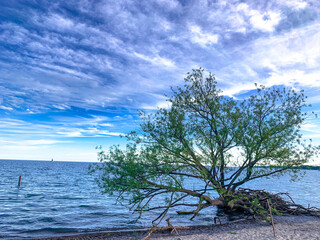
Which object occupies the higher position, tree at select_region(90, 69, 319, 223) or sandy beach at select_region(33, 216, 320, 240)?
tree at select_region(90, 69, 319, 223)

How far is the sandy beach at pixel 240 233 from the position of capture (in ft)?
51.8

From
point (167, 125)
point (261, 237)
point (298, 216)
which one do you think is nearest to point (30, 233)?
point (167, 125)

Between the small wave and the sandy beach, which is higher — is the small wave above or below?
below

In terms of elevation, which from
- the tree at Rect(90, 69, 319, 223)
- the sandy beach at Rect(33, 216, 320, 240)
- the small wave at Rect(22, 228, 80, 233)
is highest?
the tree at Rect(90, 69, 319, 223)

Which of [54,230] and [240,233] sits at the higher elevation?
[240,233]

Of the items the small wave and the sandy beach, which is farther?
the small wave

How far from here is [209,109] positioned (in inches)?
869

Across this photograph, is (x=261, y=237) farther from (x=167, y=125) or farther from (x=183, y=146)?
(x=167, y=125)

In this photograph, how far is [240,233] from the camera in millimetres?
16750

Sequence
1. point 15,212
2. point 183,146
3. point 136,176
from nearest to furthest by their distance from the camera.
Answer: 1. point 136,176
2. point 183,146
3. point 15,212

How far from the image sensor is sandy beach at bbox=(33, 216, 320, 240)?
15802 mm

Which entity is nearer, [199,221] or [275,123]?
[275,123]

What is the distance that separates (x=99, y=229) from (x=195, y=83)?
52.8 ft

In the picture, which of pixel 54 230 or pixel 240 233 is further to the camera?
pixel 54 230
